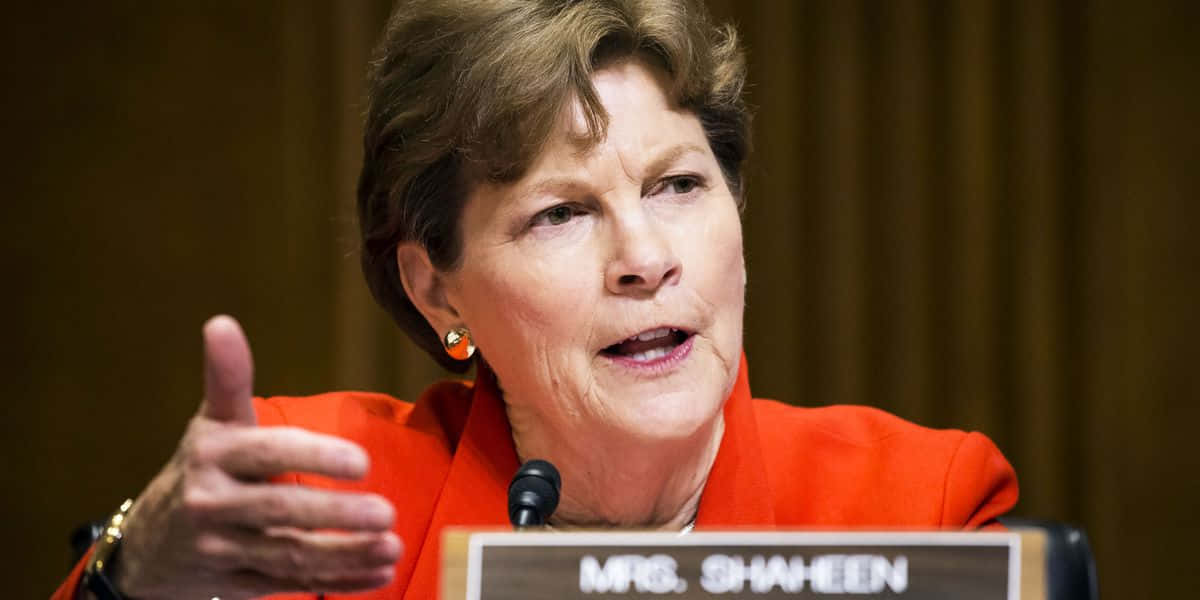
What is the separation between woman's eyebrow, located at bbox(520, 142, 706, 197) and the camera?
160 centimetres

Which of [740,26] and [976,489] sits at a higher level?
[740,26]

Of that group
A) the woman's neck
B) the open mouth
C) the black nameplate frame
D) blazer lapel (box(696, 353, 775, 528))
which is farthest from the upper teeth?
the black nameplate frame

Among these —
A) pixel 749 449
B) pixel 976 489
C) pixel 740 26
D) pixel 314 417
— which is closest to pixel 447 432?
pixel 314 417

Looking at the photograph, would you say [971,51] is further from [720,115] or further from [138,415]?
[138,415]

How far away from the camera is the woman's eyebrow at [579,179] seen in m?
1.60

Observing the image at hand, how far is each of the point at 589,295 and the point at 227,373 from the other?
579mm

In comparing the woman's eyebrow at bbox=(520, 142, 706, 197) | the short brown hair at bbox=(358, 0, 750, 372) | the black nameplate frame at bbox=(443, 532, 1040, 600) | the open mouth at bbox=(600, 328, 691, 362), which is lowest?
the black nameplate frame at bbox=(443, 532, 1040, 600)

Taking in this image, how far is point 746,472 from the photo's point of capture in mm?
1729

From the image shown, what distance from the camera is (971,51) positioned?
311 centimetres

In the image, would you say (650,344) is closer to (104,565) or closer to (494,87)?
(494,87)

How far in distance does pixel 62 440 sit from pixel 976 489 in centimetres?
253

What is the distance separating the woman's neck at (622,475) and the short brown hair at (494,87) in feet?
0.99

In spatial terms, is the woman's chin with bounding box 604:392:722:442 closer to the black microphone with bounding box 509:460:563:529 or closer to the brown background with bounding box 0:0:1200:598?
the black microphone with bounding box 509:460:563:529

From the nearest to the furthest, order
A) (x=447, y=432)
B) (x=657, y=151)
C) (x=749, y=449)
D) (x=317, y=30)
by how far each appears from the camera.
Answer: (x=657, y=151)
(x=749, y=449)
(x=447, y=432)
(x=317, y=30)
